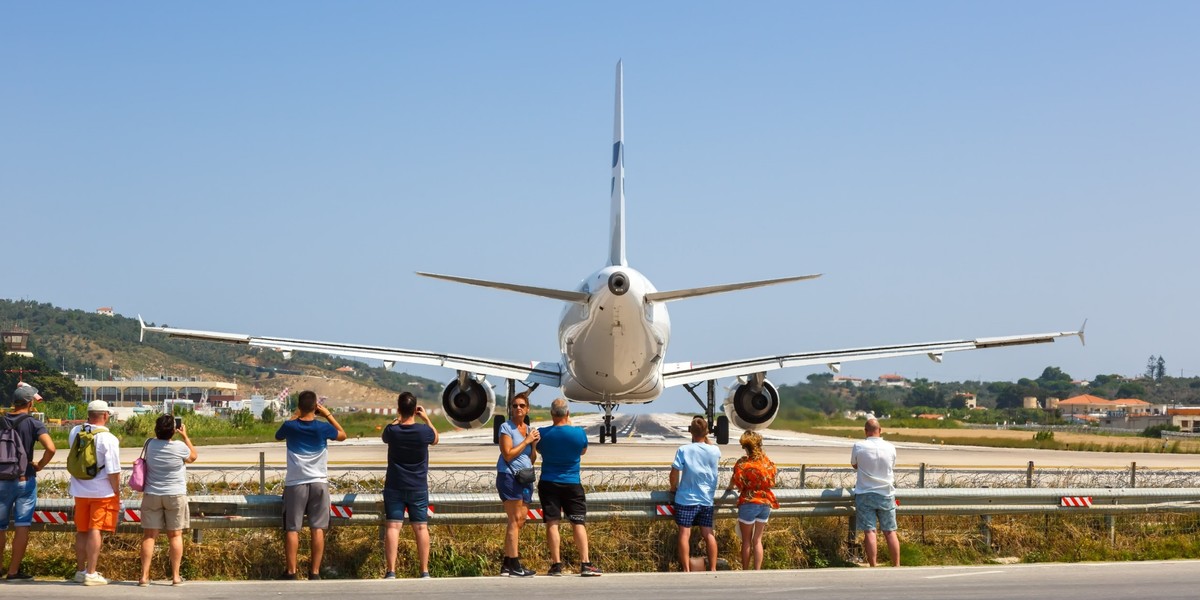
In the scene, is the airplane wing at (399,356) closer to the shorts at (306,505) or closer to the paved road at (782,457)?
the paved road at (782,457)

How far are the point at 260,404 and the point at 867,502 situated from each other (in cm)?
4852

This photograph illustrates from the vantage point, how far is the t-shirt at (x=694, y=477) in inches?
506

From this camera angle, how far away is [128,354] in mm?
123688

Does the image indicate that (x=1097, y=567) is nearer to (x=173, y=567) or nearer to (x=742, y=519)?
(x=742, y=519)

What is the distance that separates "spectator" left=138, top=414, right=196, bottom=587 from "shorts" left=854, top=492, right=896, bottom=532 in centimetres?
735

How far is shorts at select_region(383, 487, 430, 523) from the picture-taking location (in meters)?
12.0

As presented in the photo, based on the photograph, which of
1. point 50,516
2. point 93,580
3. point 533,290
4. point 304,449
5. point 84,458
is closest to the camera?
point 93,580

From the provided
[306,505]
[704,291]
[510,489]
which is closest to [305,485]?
[306,505]

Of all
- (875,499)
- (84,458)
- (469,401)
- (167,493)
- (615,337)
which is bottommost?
(875,499)

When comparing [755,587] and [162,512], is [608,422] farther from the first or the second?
[755,587]

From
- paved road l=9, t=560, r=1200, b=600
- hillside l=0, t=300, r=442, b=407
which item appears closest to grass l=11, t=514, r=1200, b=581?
paved road l=9, t=560, r=1200, b=600

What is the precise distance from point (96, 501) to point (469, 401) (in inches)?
900

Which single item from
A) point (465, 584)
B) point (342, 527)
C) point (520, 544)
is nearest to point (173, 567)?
point (342, 527)

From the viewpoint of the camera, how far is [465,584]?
37.3ft
